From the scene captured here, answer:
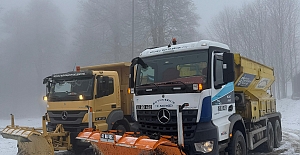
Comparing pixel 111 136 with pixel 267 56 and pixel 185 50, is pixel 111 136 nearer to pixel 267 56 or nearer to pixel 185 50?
pixel 185 50

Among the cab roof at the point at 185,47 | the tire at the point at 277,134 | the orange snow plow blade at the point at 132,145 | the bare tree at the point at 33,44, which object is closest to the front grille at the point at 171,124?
the orange snow plow blade at the point at 132,145

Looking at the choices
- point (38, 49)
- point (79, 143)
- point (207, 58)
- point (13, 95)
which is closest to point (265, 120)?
point (207, 58)

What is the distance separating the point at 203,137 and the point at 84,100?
14.8 feet

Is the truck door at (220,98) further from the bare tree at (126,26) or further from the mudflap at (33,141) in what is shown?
the bare tree at (126,26)

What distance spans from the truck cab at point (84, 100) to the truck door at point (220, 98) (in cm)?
414

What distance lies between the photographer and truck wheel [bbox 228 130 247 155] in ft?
20.9

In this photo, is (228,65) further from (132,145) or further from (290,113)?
(290,113)

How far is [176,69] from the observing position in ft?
19.9

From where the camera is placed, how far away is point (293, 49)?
33906mm

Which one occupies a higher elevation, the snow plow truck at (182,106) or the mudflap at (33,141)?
the snow plow truck at (182,106)

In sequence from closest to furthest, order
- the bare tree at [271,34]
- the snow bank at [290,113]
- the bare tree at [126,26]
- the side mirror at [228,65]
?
the side mirror at [228,65], the snow bank at [290,113], the bare tree at [126,26], the bare tree at [271,34]

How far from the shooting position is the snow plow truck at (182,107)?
537 cm

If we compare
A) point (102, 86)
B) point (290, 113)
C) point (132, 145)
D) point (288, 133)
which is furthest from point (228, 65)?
point (290, 113)

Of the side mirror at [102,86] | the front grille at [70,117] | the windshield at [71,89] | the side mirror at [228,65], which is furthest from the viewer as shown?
the side mirror at [102,86]
